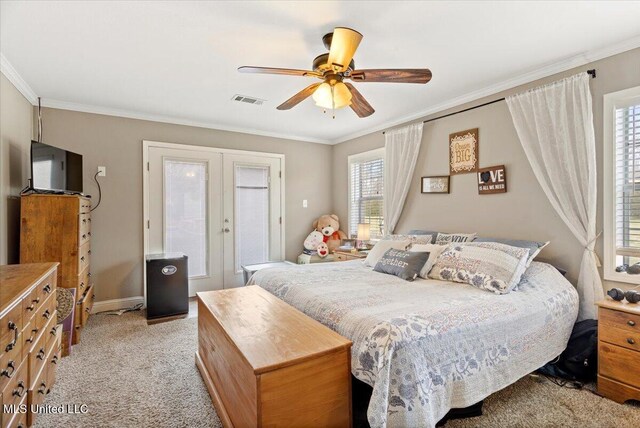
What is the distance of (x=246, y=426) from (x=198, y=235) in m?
3.34

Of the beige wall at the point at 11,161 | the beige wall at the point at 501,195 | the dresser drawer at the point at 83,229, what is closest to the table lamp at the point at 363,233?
the beige wall at the point at 501,195

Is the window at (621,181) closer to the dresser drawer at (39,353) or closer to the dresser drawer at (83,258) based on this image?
the dresser drawer at (39,353)

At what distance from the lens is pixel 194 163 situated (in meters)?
4.38

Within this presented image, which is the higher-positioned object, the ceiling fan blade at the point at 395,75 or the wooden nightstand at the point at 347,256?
the ceiling fan blade at the point at 395,75

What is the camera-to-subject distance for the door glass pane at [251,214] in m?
4.73

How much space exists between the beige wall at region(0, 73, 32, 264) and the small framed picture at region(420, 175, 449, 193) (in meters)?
4.05

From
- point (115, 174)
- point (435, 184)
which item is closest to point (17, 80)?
point (115, 174)

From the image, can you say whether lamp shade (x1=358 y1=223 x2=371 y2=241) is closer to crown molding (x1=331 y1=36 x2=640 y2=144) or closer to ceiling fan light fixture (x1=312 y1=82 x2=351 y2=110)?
crown molding (x1=331 y1=36 x2=640 y2=144)

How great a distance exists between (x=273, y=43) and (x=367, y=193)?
2.87 m

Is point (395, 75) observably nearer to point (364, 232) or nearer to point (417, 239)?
point (417, 239)

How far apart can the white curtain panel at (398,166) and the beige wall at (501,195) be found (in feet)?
0.29

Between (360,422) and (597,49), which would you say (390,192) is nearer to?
(597,49)

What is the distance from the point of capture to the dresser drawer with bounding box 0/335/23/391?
1305 millimetres

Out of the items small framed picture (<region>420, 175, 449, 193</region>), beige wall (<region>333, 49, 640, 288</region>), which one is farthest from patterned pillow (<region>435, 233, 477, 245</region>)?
small framed picture (<region>420, 175, 449, 193</region>)
